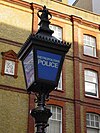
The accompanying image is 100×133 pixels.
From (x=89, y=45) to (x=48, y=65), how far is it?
18.7m

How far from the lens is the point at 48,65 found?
17.2 ft

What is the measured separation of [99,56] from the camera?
77.5ft

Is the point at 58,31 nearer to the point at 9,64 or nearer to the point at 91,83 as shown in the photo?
the point at 91,83

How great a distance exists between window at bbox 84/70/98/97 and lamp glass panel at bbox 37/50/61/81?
16.7m

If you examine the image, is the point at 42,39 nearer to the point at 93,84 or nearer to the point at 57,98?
the point at 57,98

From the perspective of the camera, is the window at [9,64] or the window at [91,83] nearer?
the window at [9,64]

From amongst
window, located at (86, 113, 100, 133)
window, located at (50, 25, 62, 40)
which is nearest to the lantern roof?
window, located at (86, 113, 100, 133)

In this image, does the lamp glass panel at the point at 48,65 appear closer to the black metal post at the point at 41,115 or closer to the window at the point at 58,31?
the black metal post at the point at 41,115

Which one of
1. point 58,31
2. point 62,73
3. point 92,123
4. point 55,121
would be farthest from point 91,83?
point 58,31

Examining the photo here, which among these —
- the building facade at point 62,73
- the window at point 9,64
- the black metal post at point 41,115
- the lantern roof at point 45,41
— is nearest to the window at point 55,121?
the building facade at point 62,73

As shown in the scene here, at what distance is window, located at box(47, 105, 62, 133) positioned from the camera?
19.3 metres

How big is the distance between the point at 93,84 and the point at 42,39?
17.4 metres

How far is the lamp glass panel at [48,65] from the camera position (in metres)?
5.17

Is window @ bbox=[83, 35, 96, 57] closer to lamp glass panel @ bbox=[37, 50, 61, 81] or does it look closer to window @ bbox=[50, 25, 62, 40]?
window @ bbox=[50, 25, 62, 40]
